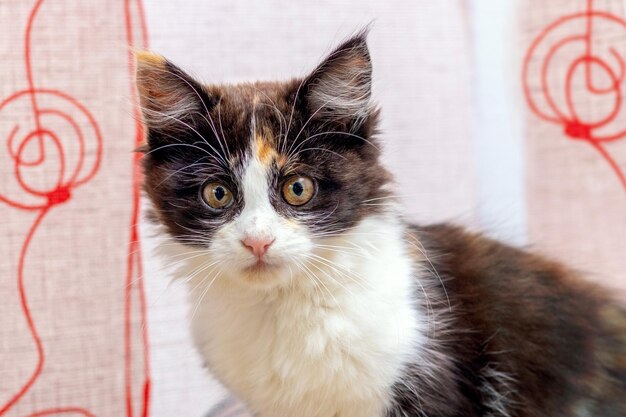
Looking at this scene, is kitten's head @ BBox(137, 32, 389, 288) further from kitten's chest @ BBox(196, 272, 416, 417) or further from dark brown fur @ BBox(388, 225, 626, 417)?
dark brown fur @ BBox(388, 225, 626, 417)

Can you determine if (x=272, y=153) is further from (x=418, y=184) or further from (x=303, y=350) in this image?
(x=418, y=184)

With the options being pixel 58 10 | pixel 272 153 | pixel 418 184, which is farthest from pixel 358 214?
pixel 58 10

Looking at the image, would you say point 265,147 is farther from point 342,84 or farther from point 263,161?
point 342,84

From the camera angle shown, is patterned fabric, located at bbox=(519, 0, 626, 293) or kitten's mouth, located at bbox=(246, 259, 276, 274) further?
patterned fabric, located at bbox=(519, 0, 626, 293)

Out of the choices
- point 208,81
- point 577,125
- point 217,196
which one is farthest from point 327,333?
point 577,125

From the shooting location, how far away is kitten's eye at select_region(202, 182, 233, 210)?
1038 mm

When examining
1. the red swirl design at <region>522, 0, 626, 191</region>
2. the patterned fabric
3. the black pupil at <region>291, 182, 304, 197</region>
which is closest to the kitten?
the black pupil at <region>291, 182, 304, 197</region>

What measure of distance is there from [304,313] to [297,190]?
21 cm

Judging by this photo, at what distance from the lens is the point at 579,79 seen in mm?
1663

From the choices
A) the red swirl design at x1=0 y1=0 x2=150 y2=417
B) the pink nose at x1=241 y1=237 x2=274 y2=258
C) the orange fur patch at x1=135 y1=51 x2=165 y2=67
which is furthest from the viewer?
the red swirl design at x1=0 y1=0 x2=150 y2=417

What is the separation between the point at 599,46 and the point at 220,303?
115 centimetres

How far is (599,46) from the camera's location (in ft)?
5.38

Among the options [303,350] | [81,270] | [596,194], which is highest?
[596,194]

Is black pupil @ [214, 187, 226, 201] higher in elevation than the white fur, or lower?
higher
